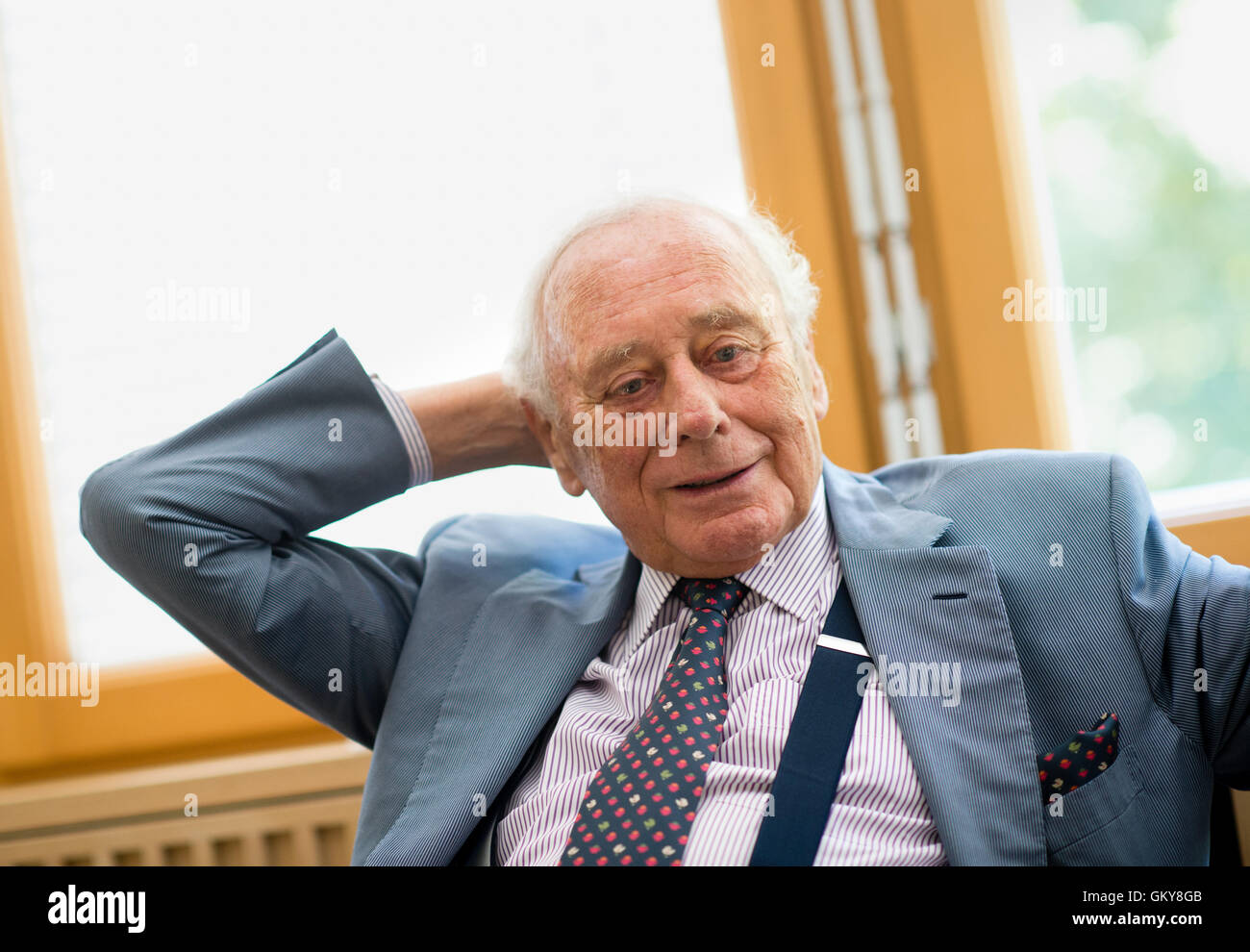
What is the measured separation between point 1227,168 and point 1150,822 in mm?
1108

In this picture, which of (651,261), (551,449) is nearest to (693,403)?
(651,261)

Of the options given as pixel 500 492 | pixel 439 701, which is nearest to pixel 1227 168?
pixel 500 492

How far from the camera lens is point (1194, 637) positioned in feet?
3.28

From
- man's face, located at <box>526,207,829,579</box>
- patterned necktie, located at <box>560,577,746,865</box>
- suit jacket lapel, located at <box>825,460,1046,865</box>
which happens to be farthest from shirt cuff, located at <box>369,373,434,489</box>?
suit jacket lapel, located at <box>825,460,1046,865</box>

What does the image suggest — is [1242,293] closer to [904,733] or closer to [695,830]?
[904,733]

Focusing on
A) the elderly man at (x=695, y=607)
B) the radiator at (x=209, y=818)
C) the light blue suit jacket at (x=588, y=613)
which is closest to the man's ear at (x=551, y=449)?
→ the elderly man at (x=695, y=607)

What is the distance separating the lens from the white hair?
1.25 meters

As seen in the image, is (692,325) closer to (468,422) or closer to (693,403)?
(693,403)

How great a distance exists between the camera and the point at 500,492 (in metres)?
1.78

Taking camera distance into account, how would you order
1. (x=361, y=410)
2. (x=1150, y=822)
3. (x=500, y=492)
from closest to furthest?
(x=1150, y=822) → (x=361, y=410) → (x=500, y=492)

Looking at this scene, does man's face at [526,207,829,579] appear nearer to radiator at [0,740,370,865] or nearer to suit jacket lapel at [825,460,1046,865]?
suit jacket lapel at [825,460,1046,865]

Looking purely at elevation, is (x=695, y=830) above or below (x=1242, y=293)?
below

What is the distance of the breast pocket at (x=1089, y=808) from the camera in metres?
0.97

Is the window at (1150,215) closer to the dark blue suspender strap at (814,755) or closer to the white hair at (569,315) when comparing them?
the white hair at (569,315)
